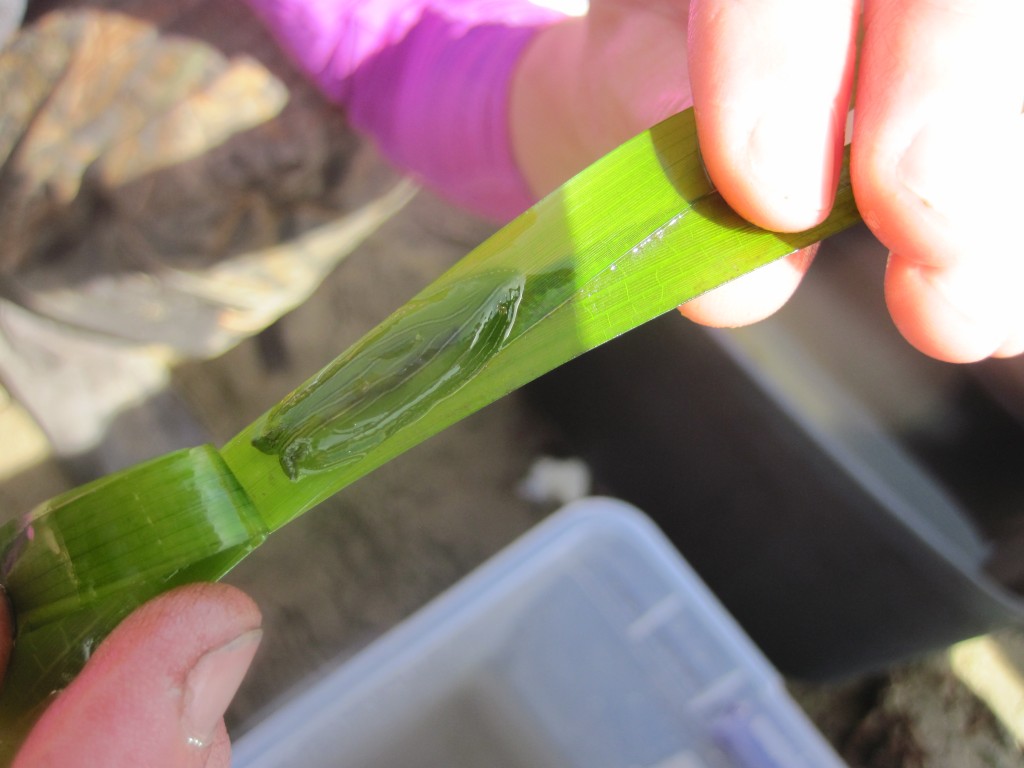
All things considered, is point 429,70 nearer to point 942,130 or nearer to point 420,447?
point 420,447

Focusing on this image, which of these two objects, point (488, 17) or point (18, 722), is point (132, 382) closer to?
point (18, 722)

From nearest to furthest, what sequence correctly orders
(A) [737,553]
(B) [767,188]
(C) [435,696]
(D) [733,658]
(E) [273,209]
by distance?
(B) [767,188] < (D) [733,658] < (C) [435,696] < (A) [737,553] < (E) [273,209]

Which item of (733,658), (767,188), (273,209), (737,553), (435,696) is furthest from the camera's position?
(273,209)

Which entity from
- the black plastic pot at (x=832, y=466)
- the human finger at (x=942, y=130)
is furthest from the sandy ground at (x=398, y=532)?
the human finger at (x=942, y=130)

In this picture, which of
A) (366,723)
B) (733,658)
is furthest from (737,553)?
(366,723)

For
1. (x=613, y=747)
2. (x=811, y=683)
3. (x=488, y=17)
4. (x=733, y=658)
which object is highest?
(x=488, y=17)

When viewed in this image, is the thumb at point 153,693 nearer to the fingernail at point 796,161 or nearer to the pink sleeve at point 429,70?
the fingernail at point 796,161
